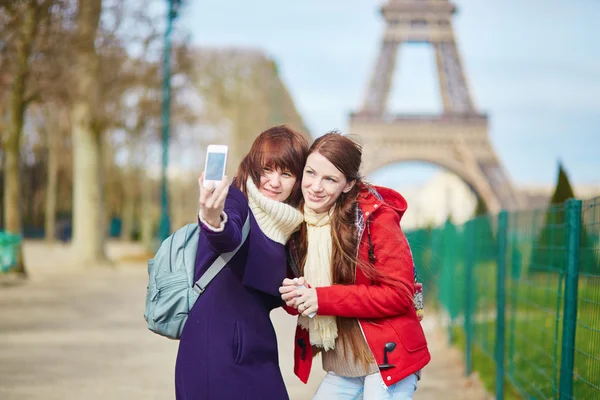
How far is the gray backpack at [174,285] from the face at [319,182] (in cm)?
32

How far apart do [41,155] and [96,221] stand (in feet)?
77.1

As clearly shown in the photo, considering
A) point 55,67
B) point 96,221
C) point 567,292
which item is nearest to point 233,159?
point 96,221

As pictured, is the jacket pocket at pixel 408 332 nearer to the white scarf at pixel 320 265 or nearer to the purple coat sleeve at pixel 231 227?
the white scarf at pixel 320 265

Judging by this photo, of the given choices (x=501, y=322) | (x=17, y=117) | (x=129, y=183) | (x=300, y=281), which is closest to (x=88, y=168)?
(x=17, y=117)

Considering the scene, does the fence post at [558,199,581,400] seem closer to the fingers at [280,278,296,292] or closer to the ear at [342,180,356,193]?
the ear at [342,180,356,193]

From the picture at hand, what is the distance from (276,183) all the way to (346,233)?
30 cm

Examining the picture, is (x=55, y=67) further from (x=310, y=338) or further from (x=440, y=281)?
(x=310, y=338)

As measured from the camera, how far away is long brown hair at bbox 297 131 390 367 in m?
2.95

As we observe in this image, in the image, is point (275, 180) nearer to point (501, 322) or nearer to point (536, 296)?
point (536, 296)

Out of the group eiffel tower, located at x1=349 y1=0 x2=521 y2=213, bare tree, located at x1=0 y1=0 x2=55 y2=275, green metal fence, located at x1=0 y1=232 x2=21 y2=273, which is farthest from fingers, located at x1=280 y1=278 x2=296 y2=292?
eiffel tower, located at x1=349 y1=0 x2=521 y2=213

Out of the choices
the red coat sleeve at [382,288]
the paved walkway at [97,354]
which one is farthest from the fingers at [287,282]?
the paved walkway at [97,354]

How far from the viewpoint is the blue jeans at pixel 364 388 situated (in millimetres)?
3004

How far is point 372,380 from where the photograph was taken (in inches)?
119

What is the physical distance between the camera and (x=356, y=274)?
2.99m
